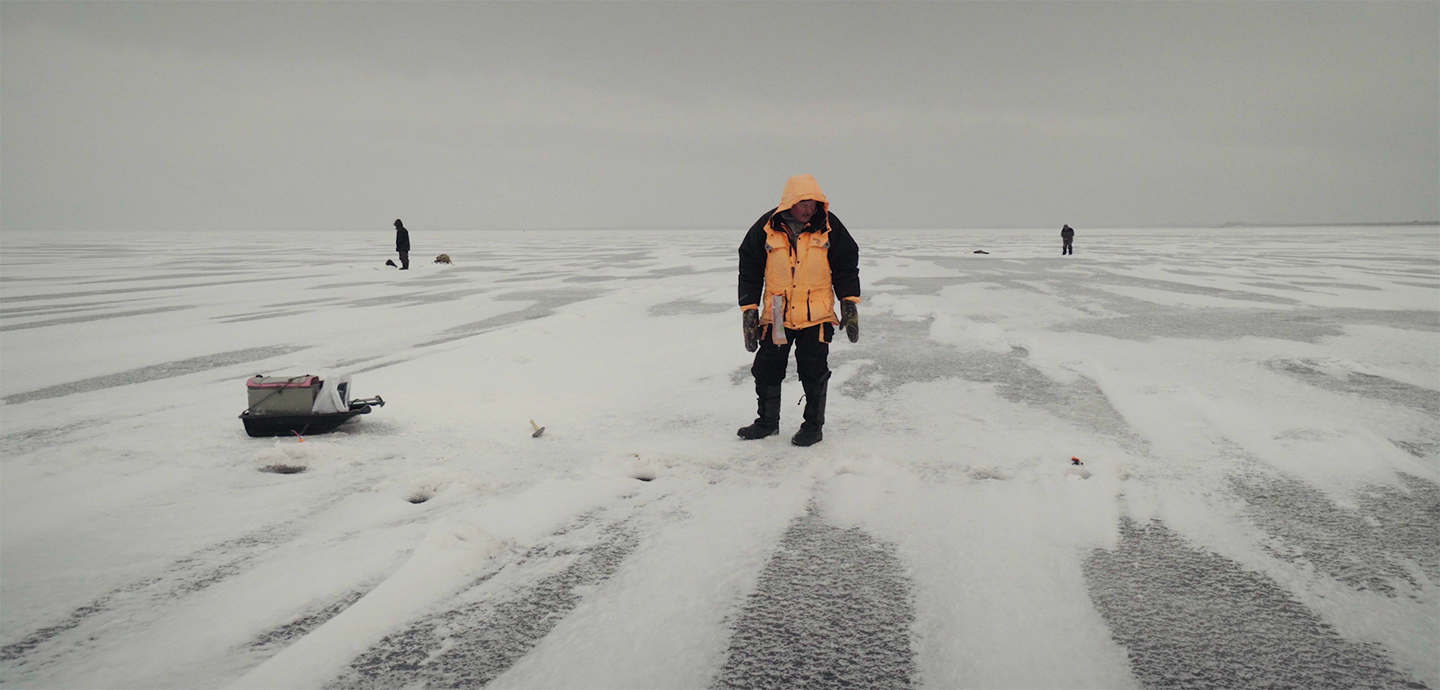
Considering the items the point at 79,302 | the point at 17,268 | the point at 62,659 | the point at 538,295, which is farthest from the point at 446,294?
the point at 17,268

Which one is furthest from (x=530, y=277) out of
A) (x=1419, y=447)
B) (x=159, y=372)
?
(x=1419, y=447)

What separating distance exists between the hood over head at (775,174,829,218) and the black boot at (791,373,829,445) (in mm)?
1059

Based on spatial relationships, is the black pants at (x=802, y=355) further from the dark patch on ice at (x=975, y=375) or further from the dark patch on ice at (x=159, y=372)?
the dark patch on ice at (x=159, y=372)

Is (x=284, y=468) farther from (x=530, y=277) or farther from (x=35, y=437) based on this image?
(x=530, y=277)

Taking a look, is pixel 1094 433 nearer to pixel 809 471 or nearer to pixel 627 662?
pixel 809 471

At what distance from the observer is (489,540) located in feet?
8.95

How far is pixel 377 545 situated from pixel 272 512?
29.2 inches

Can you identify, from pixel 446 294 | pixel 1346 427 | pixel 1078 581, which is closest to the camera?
pixel 1078 581

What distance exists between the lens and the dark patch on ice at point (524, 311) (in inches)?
313

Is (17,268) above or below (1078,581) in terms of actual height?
above

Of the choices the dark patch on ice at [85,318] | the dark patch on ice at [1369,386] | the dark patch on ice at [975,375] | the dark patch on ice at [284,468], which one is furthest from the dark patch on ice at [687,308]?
the dark patch on ice at [85,318]

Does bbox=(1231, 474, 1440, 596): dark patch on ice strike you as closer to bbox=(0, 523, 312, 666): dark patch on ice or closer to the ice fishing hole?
bbox=(0, 523, 312, 666): dark patch on ice

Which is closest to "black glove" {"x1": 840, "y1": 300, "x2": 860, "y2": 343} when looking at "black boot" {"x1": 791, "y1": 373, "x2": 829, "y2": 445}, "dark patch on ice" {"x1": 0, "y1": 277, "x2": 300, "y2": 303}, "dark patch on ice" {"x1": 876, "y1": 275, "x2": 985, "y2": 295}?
"black boot" {"x1": 791, "y1": 373, "x2": 829, "y2": 445}

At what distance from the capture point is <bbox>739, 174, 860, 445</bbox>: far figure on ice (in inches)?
152
